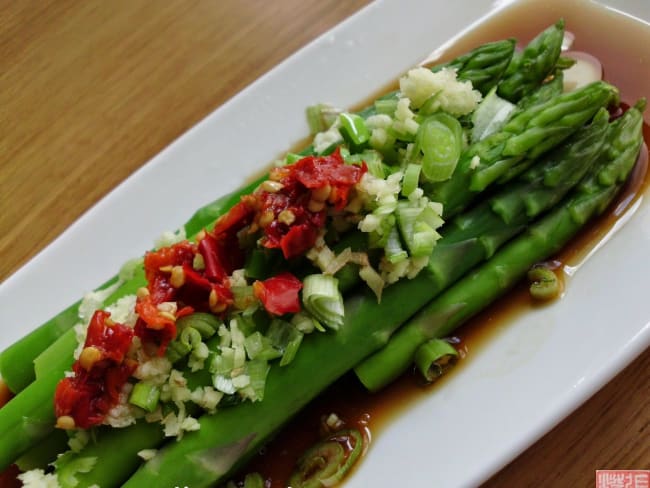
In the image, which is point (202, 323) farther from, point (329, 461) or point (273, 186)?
point (329, 461)

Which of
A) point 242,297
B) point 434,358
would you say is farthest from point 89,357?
point 434,358

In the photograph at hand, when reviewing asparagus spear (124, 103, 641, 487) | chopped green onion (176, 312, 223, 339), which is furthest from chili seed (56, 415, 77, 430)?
chopped green onion (176, 312, 223, 339)

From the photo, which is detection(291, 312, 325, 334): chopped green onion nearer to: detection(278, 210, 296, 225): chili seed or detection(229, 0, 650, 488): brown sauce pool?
detection(278, 210, 296, 225): chili seed

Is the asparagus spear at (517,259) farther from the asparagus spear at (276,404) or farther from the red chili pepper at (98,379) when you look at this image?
the red chili pepper at (98,379)

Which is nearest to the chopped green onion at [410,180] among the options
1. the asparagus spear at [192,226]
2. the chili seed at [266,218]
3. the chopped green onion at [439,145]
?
the chopped green onion at [439,145]

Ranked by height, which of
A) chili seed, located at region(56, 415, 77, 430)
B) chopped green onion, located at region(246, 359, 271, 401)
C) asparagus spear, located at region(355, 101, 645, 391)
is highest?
chili seed, located at region(56, 415, 77, 430)

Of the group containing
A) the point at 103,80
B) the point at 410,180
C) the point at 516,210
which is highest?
the point at 103,80
